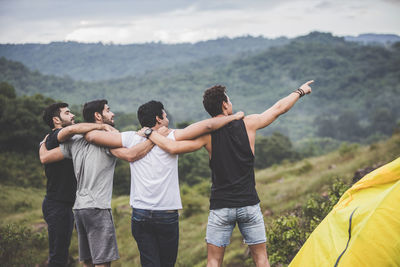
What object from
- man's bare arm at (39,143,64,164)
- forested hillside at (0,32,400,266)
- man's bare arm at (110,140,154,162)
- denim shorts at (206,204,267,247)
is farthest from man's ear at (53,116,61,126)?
forested hillside at (0,32,400,266)

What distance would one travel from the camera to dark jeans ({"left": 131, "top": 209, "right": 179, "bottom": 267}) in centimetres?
299

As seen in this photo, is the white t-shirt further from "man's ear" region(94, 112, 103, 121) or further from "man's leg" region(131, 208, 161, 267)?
"man's ear" region(94, 112, 103, 121)

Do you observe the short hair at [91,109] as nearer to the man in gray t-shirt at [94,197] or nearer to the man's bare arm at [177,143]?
the man in gray t-shirt at [94,197]

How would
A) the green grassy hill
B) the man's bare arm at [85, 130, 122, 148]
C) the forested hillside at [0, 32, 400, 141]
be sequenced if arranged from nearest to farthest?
the man's bare arm at [85, 130, 122, 148] < the green grassy hill < the forested hillside at [0, 32, 400, 141]

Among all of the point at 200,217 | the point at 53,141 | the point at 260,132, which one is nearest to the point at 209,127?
the point at 53,141

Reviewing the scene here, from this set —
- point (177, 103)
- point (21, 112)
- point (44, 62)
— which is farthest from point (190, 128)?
point (44, 62)

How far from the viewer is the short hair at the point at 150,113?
3092mm

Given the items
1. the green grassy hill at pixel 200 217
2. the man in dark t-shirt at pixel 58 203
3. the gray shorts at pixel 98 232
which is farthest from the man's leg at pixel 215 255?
the green grassy hill at pixel 200 217

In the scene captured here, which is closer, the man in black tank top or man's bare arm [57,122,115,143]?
the man in black tank top

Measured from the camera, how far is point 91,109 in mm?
3338

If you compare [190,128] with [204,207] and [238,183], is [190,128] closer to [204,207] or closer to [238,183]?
[238,183]

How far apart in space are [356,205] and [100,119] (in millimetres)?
2174

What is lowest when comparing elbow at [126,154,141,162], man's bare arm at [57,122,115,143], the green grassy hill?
the green grassy hill

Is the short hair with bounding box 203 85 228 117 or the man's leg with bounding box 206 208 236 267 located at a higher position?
the short hair with bounding box 203 85 228 117
